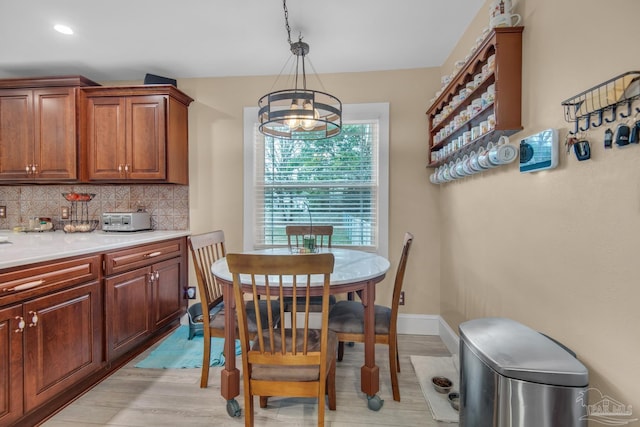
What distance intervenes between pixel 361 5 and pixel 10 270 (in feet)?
7.92

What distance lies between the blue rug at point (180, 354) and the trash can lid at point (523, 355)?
6.13 ft

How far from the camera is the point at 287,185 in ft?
9.80

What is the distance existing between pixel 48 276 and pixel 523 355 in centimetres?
224

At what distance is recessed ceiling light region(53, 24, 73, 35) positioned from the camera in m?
2.20

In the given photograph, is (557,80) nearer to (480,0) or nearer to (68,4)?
(480,0)

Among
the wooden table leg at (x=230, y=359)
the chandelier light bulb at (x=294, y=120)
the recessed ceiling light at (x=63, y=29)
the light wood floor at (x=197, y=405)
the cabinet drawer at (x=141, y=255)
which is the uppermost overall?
the recessed ceiling light at (x=63, y=29)

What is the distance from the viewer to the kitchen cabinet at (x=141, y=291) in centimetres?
213

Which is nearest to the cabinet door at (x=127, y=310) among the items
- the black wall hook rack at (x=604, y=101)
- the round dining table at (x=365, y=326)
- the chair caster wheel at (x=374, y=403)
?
the round dining table at (x=365, y=326)

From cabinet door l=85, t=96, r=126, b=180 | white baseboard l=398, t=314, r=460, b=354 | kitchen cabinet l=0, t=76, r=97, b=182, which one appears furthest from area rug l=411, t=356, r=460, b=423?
kitchen cabinet l=0, t=76, r=97, b=182

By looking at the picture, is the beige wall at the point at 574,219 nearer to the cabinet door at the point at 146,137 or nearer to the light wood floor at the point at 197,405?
the light wood floor at the point at 197,405

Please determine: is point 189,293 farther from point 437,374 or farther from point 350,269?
point 437,374

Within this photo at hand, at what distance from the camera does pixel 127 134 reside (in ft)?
9.05

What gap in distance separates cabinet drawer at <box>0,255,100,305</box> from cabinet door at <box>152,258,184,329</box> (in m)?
0.63

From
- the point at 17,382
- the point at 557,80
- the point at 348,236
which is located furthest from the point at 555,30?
the point at 17,382
